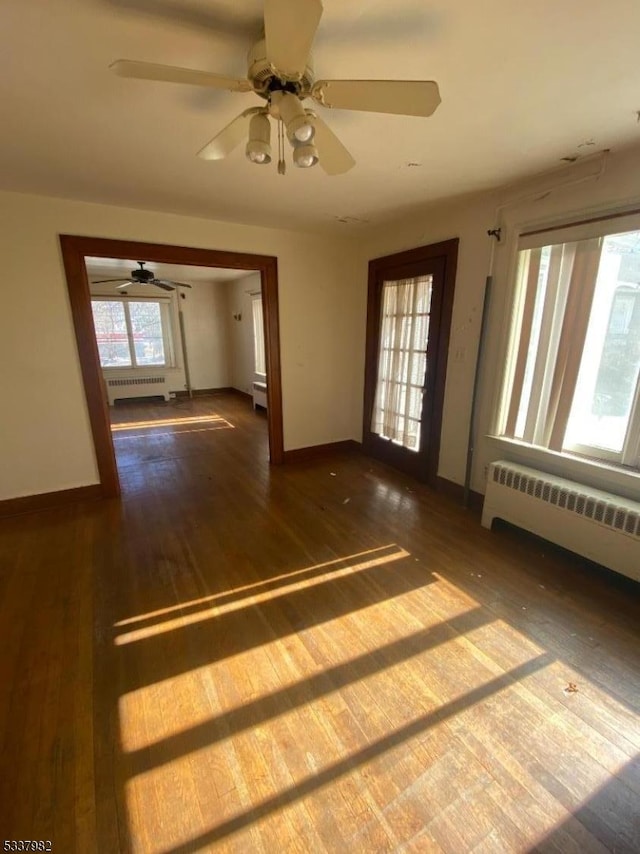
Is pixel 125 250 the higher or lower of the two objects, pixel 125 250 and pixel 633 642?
the higher

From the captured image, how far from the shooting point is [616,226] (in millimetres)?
2041

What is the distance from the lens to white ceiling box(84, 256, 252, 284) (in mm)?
6051

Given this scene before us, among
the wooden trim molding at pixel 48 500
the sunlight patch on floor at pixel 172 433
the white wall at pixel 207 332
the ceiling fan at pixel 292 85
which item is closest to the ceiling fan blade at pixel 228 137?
the ceiling fan at pixel 292 85

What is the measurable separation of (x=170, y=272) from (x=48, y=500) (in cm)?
512

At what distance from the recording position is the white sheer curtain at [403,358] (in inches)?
135

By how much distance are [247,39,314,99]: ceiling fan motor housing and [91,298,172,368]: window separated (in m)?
7.02

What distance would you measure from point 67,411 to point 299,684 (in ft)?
9.36

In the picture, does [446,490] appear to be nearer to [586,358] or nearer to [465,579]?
[465,579]

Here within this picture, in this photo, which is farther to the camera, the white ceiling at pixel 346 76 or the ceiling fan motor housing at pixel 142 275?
the ceiling fan motor housing at pixel 142 275

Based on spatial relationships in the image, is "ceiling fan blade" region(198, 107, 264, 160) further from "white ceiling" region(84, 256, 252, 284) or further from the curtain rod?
"white ceiling" region(84, 256, 252, 284)

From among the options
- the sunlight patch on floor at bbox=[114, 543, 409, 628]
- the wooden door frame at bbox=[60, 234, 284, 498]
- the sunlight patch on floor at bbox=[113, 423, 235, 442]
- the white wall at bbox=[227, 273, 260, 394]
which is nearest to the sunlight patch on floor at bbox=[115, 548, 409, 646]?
the sunlight patch on floor at bbox=[114, 543, 409, 628]

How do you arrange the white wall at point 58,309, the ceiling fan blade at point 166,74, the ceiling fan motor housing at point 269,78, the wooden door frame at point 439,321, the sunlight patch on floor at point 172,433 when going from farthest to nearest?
the sunlight patch on floor at point 172,433 < the wooden door frame at point 439,321 < the white wall at point 58,309 < the ceiling fan motor housing at point 269,78 < the ceiling fan blade at point 166,74

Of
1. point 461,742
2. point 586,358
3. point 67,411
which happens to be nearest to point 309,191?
point 586,358

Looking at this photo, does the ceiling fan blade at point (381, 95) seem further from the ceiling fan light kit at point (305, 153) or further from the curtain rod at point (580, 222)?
the curtain rod at point (580, 222)
